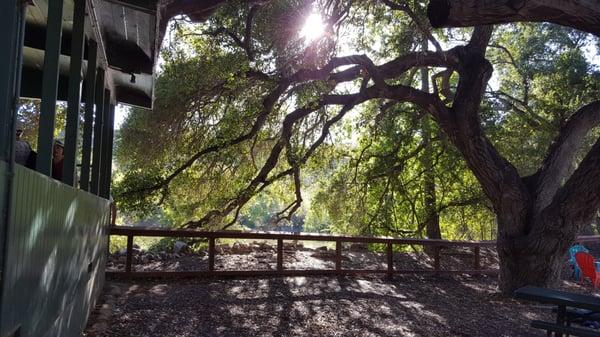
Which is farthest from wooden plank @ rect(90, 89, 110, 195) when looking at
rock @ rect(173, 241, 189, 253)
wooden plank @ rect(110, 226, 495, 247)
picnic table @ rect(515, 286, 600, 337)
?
rock @ rect(173, 241, 189, 253)

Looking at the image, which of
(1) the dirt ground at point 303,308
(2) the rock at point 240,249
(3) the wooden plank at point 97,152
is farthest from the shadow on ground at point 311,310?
(2) the rock at point 240,249

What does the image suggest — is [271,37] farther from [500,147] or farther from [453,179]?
[453,179]

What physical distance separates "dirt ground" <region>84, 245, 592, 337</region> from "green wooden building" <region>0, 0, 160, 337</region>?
990mm

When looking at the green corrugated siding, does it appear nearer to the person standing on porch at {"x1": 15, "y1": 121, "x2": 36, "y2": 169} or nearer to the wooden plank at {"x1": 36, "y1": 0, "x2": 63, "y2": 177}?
the wooden plank at {"x1": 36, "y1": 0, "x2": 63, "y2": 177}

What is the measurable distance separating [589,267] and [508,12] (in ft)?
25.2

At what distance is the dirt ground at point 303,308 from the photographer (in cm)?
600

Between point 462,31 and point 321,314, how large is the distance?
38.3ft

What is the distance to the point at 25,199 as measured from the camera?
2.46 metres

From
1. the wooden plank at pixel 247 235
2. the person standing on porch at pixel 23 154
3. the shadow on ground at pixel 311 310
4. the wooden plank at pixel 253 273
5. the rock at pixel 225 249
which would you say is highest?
the person standing on porch at pixel 23 154

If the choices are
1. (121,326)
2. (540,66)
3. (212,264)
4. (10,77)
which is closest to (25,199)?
(10,77)

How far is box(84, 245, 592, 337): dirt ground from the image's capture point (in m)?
6.00

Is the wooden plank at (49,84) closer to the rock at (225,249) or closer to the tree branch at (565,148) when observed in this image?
the tree branch at (565,148)

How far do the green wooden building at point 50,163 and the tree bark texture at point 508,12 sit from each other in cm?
328

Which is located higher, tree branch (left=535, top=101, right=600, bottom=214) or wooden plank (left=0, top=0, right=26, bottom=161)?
tree branch (left=535, top=101, right=600, bottom=214)
